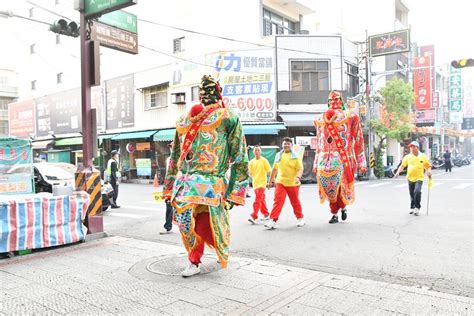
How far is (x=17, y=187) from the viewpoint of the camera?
36.1ft

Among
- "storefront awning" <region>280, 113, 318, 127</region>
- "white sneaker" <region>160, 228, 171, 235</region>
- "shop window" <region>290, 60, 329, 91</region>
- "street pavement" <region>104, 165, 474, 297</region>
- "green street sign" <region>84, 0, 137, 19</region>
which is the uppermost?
"shop window" <region>290, 60, 329, 91</region>

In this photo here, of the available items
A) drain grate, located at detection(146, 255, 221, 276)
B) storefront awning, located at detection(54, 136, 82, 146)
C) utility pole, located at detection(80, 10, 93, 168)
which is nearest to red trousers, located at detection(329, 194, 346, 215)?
drain grate, located at detection(146, 255, 221, 276)

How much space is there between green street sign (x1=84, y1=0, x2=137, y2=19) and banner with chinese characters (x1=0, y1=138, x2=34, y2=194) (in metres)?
5.88

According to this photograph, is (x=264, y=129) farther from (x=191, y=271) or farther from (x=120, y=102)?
(x=191, y=271)

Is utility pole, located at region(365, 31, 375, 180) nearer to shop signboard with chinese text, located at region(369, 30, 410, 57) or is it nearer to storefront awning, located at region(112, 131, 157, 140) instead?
shop signboard with chinese text, located at region(369, 30, 410, 57)

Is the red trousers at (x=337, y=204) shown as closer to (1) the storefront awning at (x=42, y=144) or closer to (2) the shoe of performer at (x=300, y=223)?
(2) the shoe of performer at (x=300, y=223)

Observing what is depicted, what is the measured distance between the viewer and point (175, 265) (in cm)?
496

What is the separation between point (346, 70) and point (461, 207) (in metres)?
13.4

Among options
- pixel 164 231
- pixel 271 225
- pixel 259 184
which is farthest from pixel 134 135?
pixel 271 225

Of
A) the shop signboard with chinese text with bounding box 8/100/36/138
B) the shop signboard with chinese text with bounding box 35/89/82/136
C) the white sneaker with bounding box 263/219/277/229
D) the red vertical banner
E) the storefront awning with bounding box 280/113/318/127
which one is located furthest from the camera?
the shop signboard with chinese text with bounding box 8/100/36/138

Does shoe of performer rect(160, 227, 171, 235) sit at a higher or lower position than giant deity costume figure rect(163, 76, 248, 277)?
lower

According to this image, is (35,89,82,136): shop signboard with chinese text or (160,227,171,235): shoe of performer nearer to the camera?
(160,227,171,235): shoe of performer

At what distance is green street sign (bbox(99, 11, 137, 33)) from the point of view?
24.5 feet

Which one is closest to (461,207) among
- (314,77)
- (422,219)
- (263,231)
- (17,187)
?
(422,219)
